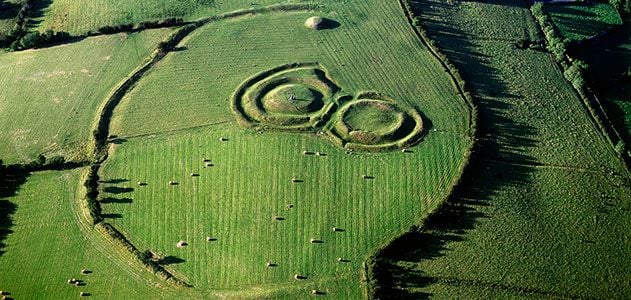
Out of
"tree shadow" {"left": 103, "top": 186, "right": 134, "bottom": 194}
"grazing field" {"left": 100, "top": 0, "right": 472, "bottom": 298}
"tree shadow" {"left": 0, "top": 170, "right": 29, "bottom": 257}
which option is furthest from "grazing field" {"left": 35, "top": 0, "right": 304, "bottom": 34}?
"tree shadow" {"left": 103, "top": 186, "right": 134, "bottom": 194}

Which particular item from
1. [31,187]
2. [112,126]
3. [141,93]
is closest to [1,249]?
[31,187]

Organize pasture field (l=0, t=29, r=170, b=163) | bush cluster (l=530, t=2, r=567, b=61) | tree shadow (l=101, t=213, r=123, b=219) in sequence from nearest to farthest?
1. tree shadow (l=101, t=213, r=123, b=219)
2. pasture field (l=0, t=29, r=170, b=163)
3. bush cluster (l=530, t=2, r=567, b=61)

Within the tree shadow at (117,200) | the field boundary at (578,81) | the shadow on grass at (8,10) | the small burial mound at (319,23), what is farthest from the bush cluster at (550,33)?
the shadow on grass at (8,10)

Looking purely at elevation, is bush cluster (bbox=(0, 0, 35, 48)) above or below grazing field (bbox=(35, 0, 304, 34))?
below

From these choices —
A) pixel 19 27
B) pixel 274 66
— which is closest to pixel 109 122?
pixel 274 66

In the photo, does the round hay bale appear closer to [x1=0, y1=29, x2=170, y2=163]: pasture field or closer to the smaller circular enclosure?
the smaller circular enclosure

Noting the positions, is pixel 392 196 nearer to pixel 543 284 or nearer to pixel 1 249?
pixel 543 284
